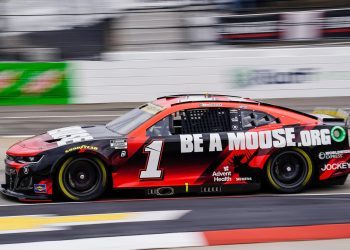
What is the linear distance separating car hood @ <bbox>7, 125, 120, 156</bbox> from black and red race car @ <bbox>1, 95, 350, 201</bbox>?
0.01 meters

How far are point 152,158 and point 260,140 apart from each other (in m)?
1.34

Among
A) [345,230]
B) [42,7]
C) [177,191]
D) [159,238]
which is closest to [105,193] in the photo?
[177,191]

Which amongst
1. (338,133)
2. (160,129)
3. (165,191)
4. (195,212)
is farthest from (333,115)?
(195,212)

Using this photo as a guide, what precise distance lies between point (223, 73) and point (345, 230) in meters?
12.3

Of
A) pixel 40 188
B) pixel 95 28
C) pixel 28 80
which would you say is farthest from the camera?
pixel 95 28

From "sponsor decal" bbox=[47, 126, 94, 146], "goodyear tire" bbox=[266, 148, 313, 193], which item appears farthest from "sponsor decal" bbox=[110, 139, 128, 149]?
"goodyear tire" bbox=[266, 148, 313, 193]

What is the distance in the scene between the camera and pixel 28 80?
61.3ft

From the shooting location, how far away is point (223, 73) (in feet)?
62.7

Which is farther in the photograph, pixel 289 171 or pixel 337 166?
pixel 337 166

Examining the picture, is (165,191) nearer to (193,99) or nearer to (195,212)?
(195,212)

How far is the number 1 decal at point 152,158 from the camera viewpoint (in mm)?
8383

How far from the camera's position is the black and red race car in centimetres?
830

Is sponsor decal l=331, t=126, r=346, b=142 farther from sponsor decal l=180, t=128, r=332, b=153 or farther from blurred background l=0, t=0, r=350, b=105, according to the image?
blurred background l=0, t=0, r=350, b=105

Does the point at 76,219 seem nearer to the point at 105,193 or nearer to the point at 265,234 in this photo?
the point at 105,193
